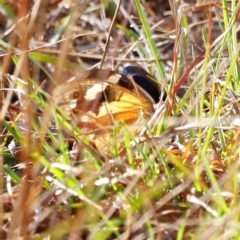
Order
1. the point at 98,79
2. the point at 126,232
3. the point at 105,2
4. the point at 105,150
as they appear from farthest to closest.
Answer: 1. the point at 105,2
2. the point at 98,79
3. the point at 105,150
4. the point at 126,232

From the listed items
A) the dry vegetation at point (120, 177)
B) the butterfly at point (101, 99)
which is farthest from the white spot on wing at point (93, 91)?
the dry vegetation at point (120, 177)

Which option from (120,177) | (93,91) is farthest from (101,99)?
(120,177)

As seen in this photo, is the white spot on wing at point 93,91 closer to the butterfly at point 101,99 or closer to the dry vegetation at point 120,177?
the butterfly at point 101,99

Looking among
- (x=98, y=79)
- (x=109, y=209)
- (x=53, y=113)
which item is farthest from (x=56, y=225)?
(x=98, y=79)

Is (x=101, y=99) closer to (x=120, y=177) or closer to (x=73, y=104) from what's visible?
(x=73, y=104)

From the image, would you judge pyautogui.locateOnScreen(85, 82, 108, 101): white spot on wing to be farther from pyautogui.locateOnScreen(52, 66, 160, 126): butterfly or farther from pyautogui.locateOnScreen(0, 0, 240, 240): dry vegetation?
pyautogui.locateOnScreen(0, 0, 240, 240): dry vegetation

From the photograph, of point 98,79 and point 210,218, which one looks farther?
point 98,79

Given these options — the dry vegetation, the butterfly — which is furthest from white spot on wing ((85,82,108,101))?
the dry vegetation

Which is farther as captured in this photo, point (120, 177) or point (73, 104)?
point (73, 104)

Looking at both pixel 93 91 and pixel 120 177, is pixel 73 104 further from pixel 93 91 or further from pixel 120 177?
pixel 120 177

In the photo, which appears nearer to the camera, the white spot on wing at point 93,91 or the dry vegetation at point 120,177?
the dry vegetation at point 120,177

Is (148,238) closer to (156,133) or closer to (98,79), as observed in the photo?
(156,133)
